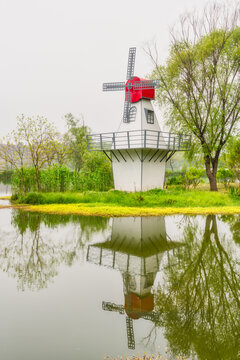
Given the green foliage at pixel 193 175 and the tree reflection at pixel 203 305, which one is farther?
the green foliage at pixel 193 175

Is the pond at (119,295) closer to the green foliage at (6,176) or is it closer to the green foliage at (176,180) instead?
the green foliage at (176,180)

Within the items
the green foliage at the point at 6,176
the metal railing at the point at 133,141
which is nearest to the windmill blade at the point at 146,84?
the metal railing at the point at 133,141

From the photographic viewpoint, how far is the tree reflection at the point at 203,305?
3658mm

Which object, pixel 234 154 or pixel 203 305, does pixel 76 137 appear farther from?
pixel 203 305

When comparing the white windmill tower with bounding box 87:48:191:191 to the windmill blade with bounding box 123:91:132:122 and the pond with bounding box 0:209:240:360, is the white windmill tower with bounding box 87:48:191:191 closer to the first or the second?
the windmill blade with bounding box 123:91:132:122

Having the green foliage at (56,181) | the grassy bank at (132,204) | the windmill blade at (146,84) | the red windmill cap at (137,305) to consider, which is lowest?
the red windmill cap at (137,305)

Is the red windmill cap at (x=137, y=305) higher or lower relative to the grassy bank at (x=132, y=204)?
lower

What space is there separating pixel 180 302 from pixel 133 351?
1.44 metres

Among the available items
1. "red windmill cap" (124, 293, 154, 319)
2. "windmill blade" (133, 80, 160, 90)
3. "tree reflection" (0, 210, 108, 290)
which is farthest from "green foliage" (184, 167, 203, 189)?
"red windmill cap" (124, 293, 154, 319)

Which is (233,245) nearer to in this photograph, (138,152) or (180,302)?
(180,302)

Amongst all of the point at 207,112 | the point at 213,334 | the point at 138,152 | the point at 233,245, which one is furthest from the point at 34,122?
the point at 213,334

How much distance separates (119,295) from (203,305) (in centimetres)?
146

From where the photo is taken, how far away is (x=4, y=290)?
5.42m

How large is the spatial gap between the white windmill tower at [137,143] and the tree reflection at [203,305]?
1440 centimetres
